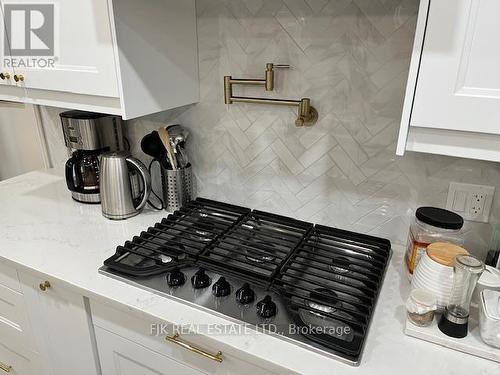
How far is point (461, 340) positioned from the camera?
2.75ft

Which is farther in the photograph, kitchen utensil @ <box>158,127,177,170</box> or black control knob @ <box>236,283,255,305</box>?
kitchen utensil @ <box>158,127,177,170</box>

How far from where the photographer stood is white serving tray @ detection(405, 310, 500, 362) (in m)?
0.81

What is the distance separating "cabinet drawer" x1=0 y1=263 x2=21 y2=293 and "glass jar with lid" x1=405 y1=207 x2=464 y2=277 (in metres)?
1.24

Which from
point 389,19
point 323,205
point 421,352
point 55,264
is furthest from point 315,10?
point 55,264

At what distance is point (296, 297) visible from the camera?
0.95 metres

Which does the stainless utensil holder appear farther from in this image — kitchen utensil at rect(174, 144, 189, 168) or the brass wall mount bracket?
the brass wall mount bracket

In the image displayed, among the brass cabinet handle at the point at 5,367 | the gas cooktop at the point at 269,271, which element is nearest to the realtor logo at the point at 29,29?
the gas cooktop at the point at 269,271

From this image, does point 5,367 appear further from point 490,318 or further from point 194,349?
point 490,318

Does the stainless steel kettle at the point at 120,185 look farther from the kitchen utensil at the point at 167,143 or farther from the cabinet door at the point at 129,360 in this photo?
the cabinet door at the point at 129,360

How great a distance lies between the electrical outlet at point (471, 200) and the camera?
1.07 m

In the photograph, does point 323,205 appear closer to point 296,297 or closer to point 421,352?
point 296,297

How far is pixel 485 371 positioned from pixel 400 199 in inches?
20.8

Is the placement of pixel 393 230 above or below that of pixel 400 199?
below

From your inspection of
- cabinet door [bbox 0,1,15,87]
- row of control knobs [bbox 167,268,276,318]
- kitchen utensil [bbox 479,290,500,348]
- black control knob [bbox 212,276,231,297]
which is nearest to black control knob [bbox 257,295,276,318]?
row of control knobs [bbox 167,268,276,318]
